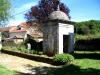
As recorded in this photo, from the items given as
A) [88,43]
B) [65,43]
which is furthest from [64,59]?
[88,43]

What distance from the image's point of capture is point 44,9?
4409 cm

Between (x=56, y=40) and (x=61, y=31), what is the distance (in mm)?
1021

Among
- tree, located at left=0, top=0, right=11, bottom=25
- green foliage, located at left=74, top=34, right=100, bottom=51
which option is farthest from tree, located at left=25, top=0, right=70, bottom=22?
tree, located at left=0, top=0, right=11, bottom=25

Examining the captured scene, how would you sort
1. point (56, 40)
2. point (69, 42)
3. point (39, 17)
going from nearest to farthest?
point (56, 40) → point (69, 42) → point (39, 17)

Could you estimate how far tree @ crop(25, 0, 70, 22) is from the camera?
4375cm

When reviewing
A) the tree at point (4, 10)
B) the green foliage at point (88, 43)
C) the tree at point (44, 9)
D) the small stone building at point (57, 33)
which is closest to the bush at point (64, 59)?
the small stone building at point (57, 33)

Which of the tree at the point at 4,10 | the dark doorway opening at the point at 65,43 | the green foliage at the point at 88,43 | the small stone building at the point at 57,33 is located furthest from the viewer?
the green foliage at the point at 88,43

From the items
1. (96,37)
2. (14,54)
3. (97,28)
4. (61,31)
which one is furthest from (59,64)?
(97,28)

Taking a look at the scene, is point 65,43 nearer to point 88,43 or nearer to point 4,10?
point 4,10

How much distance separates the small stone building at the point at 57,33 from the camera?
22688 millimetres

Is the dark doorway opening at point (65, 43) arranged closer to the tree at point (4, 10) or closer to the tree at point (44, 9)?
the tree at point (4, 10)

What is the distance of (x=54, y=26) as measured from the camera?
22.9 m

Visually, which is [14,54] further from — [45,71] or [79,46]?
[79,46]

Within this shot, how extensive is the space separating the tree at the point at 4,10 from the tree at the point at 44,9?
10.7m
